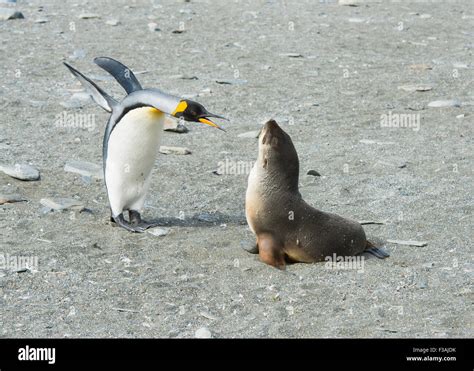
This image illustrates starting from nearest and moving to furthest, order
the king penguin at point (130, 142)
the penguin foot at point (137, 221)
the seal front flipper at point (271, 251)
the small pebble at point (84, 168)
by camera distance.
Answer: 1. the seal front flipper at point (271, 251)
2. the king penguin at point (130, 142)
3. the penguin foot at point (137, 221)
4. the small pebble at point (84, 168)

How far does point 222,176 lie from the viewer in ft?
26.0

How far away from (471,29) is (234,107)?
17.4 feet

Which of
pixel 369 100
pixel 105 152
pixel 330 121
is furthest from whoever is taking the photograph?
pixel 369 100

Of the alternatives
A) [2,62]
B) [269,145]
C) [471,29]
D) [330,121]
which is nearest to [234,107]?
[330,121]

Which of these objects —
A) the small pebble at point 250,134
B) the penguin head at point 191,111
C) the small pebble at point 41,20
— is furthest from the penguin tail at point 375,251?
the small pebble at point 41,20

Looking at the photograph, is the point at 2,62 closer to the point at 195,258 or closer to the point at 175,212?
the point at 175,212

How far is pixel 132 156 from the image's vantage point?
6594mm

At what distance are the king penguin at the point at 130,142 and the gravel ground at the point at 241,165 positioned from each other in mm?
219

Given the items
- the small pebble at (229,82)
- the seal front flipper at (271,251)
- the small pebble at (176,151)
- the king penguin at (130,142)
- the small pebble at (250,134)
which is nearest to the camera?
the seal front flipper at (271,251)

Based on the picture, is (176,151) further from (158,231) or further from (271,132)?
(271,132)

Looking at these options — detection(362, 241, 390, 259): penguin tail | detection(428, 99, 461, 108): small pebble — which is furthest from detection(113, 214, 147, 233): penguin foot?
detection(428, 99, 461, 108): small pebble

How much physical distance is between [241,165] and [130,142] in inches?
72.3

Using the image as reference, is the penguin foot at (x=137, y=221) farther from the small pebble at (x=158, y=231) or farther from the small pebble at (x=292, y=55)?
the small pebble at (x=292, y=55)

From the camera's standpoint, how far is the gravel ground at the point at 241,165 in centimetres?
532
